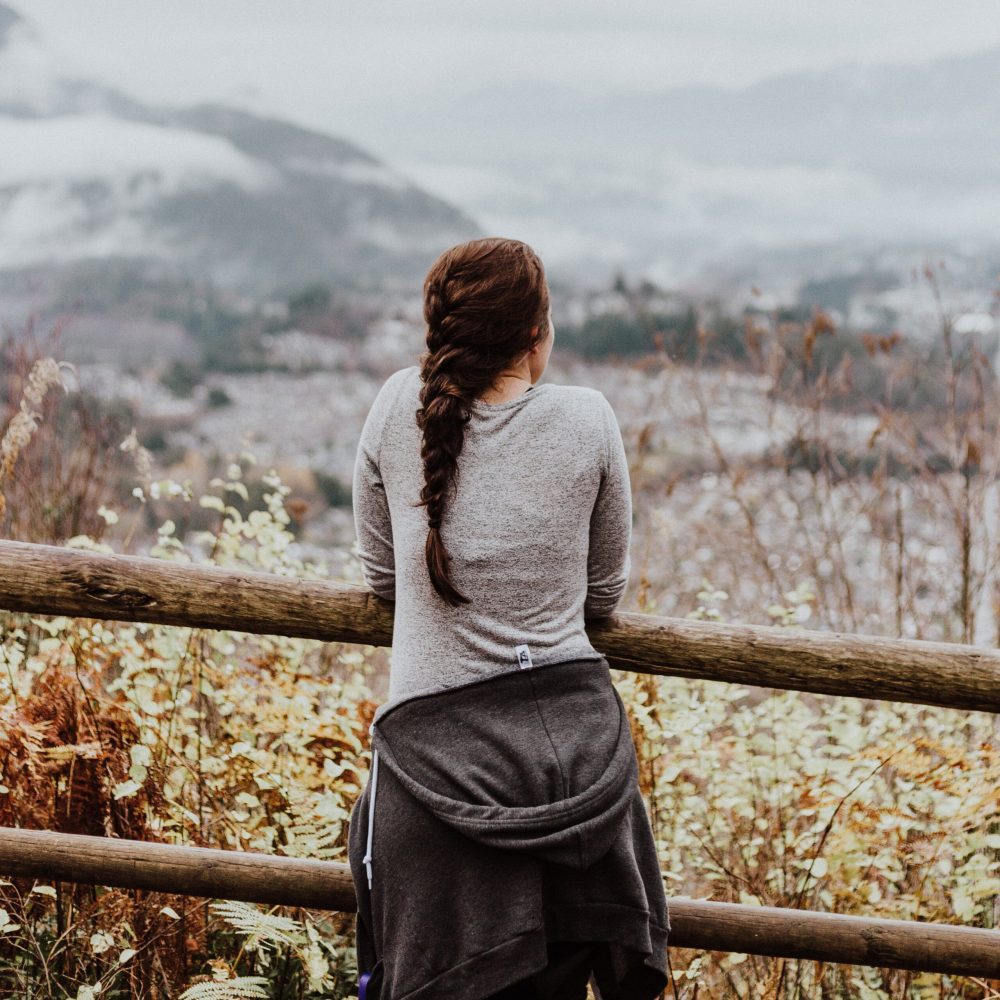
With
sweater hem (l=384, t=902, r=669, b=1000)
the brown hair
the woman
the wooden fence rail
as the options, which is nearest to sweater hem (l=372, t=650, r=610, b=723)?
the woman

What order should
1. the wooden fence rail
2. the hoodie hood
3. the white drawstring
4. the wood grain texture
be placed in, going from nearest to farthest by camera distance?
the hoodie hood, the white drawstring, the wood grain texture, the wooden fence rail

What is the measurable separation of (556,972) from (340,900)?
0.66m

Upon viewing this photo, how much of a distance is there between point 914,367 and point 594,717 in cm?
514

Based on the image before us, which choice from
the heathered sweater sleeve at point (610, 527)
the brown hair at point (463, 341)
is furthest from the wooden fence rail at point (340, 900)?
the brown hair at point (463, 341)

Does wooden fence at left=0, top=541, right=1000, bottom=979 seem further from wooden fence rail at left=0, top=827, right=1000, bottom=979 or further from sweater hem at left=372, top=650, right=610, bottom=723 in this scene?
sweater hem at left=372, top=650, right=610, bottom=723

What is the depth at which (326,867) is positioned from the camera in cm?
260

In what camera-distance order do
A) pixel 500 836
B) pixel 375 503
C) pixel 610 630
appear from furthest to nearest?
1. pixel 610 630
2. pixel 375 503
3. pixel 500 836

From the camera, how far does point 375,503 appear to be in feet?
7.49

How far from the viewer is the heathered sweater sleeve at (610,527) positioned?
216 centimetres

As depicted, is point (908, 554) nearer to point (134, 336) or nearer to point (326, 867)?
point (326, 867)

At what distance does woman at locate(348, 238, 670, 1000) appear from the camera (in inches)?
80.7

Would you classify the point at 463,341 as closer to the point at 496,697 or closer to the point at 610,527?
the point at 610,527

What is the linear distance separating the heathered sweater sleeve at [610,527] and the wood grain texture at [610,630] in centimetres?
17

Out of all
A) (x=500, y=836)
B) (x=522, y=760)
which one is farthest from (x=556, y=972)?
(x=522, y=760)
